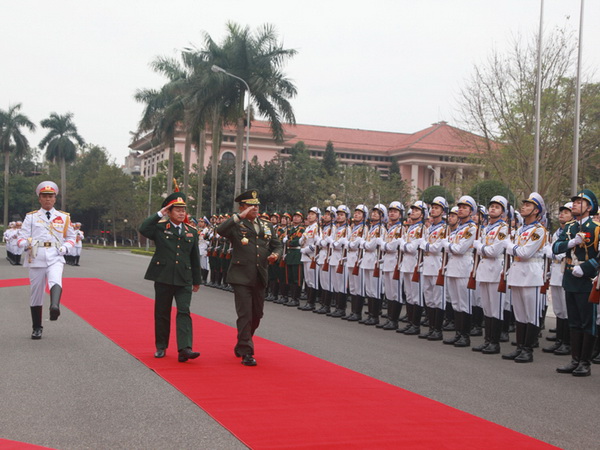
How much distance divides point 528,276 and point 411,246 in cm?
279

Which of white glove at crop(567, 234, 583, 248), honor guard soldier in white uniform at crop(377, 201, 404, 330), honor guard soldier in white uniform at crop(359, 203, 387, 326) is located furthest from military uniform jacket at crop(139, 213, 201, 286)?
honor guard soldier in white uniform at crop(359, 203, 387, 326)

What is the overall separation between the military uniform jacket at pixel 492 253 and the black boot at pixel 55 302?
5.71 meters

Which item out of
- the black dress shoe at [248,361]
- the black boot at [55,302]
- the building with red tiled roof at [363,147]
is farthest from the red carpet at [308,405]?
the building with red tiled roof at [363,147]

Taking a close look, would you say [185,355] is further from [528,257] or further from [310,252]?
[310,252]

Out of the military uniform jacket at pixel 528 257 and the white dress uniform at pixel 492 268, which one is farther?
the white dress uniform at pixel 492 268

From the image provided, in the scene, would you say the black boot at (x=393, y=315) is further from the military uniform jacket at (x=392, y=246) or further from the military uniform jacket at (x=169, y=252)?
the military uniform jacket at (x=169, y=252)

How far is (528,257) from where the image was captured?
9719mm

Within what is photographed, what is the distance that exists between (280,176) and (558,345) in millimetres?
39429

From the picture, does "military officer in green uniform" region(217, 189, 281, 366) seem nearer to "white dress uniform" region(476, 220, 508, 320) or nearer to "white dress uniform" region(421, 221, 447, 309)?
"white dress uniform" region(476, 220, 508, 320)

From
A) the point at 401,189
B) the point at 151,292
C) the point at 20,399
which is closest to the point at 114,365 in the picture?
the point at 20,399

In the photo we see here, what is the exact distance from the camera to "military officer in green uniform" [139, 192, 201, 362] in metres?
8.76

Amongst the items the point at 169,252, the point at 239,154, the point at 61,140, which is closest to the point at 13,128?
the point at 61,140

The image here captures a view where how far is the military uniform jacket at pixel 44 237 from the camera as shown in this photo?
999 cm

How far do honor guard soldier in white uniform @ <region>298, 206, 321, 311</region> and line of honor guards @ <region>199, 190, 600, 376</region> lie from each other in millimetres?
23
